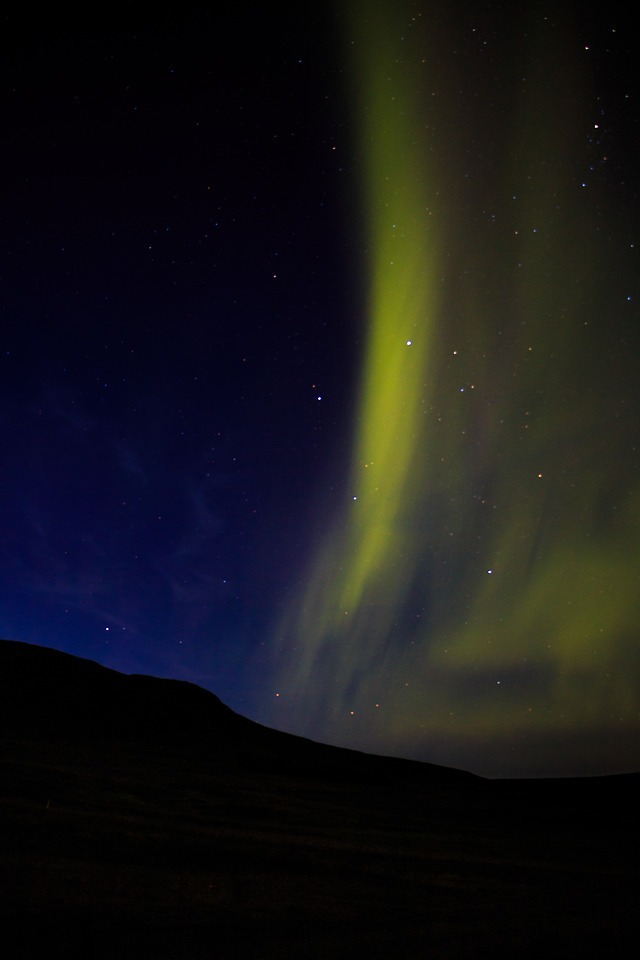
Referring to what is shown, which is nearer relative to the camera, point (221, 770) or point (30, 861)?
point (30, 861)

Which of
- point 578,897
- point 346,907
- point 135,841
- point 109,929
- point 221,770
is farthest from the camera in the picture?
point 221,770

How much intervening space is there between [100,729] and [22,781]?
12.9 m

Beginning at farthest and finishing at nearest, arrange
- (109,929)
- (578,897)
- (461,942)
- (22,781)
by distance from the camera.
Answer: (22,781), (578,897), (461,942), (109,929)

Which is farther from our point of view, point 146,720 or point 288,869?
point 146,720

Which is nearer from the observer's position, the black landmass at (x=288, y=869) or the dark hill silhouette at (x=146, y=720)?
the black landmass at (x=288, y=869)

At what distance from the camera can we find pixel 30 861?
3469 millimetres

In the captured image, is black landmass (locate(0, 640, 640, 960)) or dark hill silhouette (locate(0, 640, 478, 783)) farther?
dark hill silhouette (locate(0, 640, 478, 783))

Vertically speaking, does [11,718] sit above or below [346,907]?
below

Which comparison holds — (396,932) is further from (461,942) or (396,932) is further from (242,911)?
(242,911)

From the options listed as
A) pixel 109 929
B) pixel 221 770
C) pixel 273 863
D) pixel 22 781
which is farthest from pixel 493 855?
pixel 221 770

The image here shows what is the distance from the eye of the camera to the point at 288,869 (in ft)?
13.0

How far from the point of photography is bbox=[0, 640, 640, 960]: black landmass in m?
2.67

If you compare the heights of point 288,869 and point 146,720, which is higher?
point 288,869

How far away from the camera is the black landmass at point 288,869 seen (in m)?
2.67
